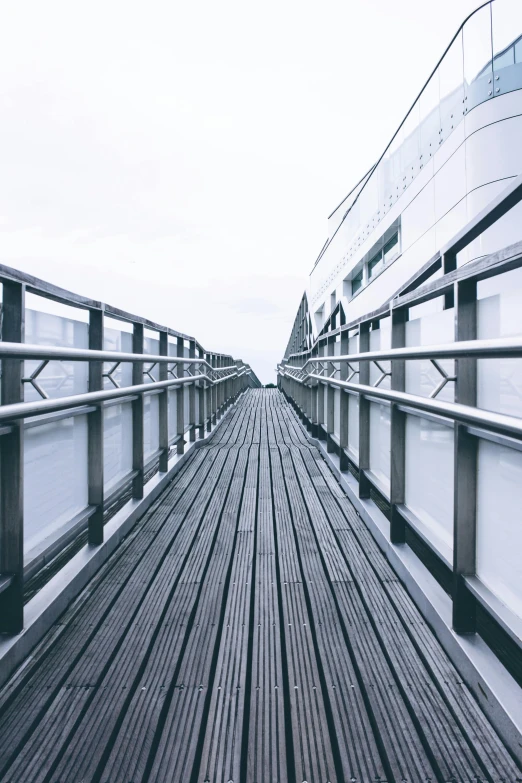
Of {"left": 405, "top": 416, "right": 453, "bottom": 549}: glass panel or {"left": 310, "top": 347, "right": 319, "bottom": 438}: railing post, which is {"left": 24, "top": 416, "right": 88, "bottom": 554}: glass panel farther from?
{"left": 310, "top": 347, "right": 319, "bottom": 438}: railing post

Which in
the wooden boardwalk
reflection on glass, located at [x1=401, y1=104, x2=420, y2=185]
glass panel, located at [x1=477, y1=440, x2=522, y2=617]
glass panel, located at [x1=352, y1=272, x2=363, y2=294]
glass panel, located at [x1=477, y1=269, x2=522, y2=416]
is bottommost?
the wooden boardwalk

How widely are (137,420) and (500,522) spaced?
1.98m

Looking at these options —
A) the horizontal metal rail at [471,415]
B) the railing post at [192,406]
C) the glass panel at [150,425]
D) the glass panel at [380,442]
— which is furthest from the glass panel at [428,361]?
the railing post at [192,406]

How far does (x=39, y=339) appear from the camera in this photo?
5.36 ft

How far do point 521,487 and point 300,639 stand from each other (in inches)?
32.4

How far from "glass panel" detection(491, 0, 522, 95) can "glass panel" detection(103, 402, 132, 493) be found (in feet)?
22.2

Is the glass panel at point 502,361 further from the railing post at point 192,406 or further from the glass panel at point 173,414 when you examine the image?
the railing post at point 192,406

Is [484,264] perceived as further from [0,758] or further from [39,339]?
[0,758]

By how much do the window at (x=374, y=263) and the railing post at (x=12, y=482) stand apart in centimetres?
1144

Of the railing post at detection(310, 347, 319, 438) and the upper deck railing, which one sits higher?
the upper deck railing

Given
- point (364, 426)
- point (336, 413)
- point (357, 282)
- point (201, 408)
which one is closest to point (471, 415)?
point (364, 426)

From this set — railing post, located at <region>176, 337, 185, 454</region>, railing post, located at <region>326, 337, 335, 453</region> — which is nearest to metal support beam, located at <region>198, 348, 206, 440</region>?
railing post, located at <region>176, 337, 185, 454</region>

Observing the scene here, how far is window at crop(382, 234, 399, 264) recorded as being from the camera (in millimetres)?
10547

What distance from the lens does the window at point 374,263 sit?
12.2m
